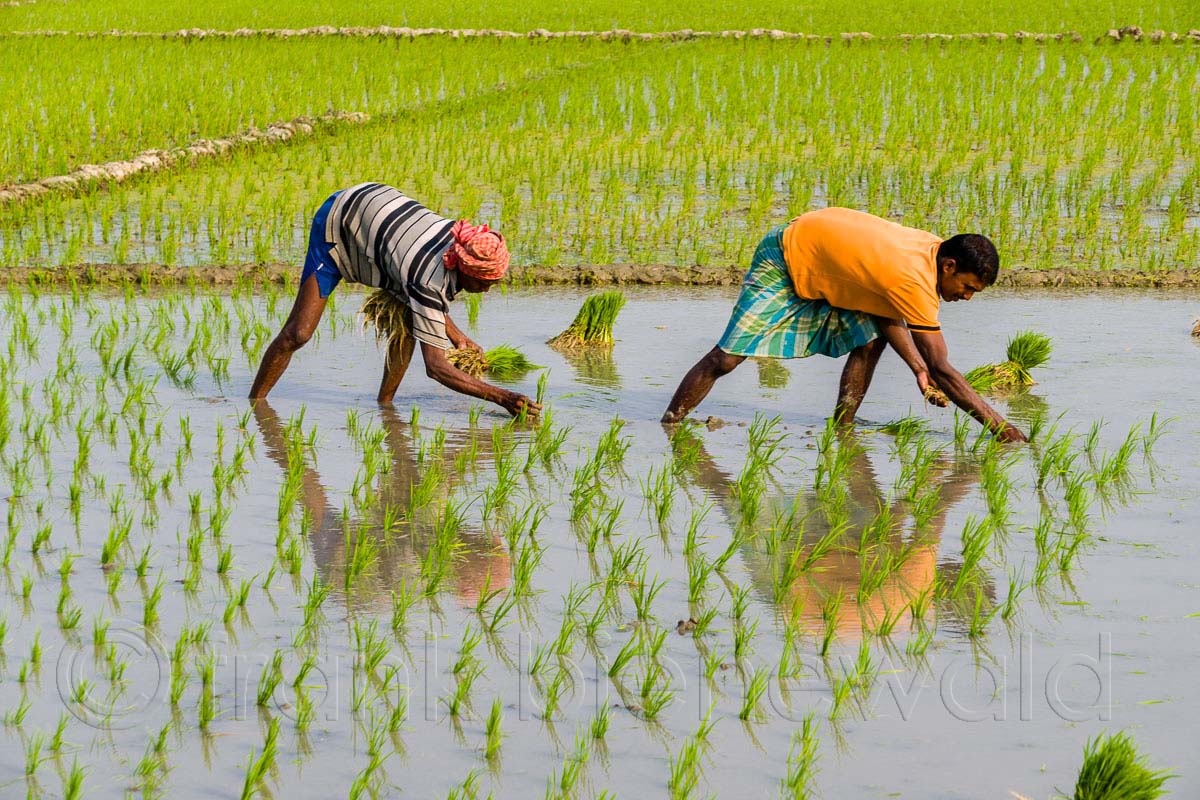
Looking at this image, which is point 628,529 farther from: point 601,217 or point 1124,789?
point 601,217

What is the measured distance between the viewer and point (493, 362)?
20.2 feet

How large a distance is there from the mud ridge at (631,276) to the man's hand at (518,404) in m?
2.85

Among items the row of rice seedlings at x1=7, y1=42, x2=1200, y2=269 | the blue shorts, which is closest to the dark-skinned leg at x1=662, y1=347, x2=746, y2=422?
the blue shorts

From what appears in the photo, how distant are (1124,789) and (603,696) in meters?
1.09

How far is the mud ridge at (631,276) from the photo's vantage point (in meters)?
7.87

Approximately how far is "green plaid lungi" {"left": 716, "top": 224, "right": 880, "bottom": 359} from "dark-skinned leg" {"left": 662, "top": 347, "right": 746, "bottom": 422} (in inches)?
2.1

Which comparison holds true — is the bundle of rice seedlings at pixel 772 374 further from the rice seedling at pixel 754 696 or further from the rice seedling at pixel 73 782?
the rice seedling at pixel 73 782

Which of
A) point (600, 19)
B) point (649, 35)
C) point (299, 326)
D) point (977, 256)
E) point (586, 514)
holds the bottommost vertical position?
point (586, 514)

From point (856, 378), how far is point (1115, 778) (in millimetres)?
2981

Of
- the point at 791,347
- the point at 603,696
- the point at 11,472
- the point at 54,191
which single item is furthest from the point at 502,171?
the point at 603,696

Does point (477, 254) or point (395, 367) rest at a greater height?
point (477, 254)

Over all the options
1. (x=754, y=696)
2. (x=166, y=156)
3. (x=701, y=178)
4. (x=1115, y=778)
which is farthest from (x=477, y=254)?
(x=166, y=156)

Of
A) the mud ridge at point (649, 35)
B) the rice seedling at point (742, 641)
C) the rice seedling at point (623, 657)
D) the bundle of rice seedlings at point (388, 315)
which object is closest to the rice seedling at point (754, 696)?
the rice seedling at point (742, 641)

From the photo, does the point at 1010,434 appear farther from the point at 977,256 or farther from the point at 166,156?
the point at 166,156
